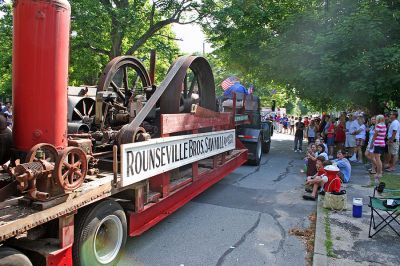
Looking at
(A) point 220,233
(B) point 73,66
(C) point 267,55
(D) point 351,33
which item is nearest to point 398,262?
(A) point 220,233

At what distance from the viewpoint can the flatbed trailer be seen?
2.94 meters

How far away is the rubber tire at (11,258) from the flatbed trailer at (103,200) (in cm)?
11

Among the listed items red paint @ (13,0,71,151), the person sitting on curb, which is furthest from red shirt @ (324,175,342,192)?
red paint @ (13,0,71,151)

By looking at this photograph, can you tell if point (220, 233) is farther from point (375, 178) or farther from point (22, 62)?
point (375, 178)

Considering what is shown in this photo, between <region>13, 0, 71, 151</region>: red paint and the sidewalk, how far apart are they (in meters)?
3.35

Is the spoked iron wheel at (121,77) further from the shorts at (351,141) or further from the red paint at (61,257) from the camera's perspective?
the shorts at (351,141)

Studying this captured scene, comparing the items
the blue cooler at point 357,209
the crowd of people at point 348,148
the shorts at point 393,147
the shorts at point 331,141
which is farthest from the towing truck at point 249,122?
the blue cooler at point 357,209

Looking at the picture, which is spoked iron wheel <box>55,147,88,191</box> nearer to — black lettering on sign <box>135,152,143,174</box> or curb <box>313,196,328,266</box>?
black lettering on sign <box>135,152,143,174</box>

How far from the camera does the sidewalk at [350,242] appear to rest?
4.46 meters

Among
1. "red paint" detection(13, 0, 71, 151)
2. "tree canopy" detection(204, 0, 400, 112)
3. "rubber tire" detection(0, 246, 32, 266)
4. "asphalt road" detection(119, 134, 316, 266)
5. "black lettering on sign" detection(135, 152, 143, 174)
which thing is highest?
"tree canopy" detection(204, 0, 400, 112)

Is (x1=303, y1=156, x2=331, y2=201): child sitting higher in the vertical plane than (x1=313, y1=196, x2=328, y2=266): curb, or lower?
higher

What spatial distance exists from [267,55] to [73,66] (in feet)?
35.1

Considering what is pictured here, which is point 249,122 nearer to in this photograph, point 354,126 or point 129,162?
point 354,126

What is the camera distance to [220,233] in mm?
5383
